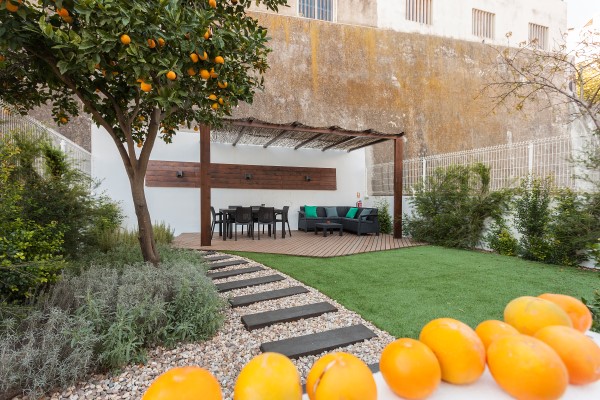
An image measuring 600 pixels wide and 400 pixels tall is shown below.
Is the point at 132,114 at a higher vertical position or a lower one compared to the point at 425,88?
lower

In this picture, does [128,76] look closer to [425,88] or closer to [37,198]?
[37,198]

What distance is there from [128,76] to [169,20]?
23.9 inches

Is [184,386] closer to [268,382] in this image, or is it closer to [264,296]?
[268,382]

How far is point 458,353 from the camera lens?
0.58 metres

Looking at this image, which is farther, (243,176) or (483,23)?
(483,23)

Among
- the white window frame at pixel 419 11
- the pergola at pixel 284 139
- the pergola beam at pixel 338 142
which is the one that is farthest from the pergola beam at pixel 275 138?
the white window frame at pixel 419 11

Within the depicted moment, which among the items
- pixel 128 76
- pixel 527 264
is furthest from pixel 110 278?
pixel 527 264

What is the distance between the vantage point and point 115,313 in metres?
2.19

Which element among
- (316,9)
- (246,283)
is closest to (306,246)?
(246,283)

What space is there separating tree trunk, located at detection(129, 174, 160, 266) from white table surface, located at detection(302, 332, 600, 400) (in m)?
3.56

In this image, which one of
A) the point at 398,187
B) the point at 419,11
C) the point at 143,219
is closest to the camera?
the point at 143,219

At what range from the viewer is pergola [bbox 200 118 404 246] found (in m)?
6.99

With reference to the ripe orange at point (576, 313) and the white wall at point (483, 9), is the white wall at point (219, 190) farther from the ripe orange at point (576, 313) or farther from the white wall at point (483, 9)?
the ripe orange at point (576, 313)

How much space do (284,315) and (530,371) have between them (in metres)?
2.48
